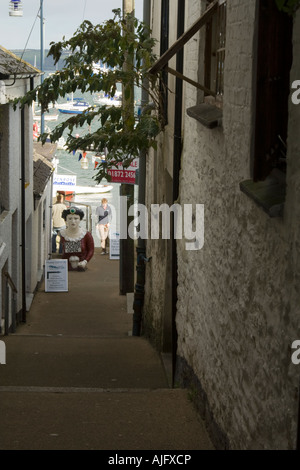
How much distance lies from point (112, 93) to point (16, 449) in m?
6.22

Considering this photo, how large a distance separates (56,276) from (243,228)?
541 inches

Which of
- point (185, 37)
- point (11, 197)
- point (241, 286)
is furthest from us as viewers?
point (11, 197)

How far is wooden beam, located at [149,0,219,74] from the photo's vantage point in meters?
6.41

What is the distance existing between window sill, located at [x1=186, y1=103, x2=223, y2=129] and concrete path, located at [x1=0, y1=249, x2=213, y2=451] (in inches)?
85.8

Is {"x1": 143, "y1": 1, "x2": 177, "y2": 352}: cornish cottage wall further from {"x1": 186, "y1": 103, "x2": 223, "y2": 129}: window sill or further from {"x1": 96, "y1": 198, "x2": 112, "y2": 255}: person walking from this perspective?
{"x1": 96, "y1": 198, "x2": 112, "y2": 255}: person walking

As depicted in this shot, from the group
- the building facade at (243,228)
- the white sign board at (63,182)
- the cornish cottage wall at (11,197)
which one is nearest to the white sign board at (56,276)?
the cornish cottage wall at (11,197)

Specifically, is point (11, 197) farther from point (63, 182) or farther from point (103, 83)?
point (63, 182)

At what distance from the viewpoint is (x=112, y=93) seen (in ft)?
34.9

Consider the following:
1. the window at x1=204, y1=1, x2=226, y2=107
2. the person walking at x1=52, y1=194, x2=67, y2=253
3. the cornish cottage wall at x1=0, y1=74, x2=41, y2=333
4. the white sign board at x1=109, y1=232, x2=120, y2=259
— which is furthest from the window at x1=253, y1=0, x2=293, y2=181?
the person walking at x1=52, y1=194, x2=67, y2=253

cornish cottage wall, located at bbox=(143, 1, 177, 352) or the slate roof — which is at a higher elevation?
the slate roof

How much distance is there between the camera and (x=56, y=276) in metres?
18.3

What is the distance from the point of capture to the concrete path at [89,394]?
566 centimetres

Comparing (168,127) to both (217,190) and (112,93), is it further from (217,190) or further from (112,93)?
Result: (217,190)

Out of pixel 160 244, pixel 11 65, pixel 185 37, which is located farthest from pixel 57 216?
pixel 185 37
